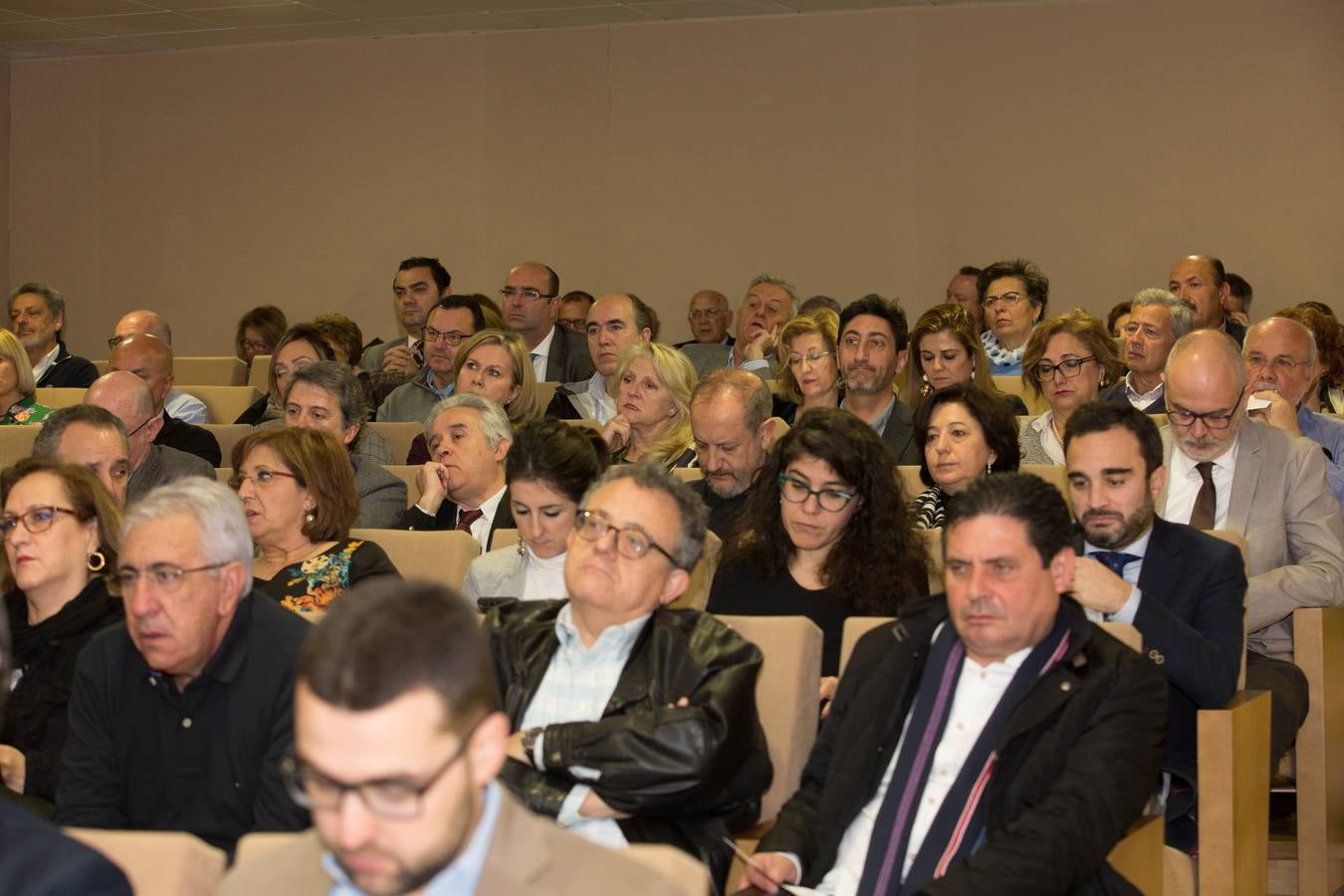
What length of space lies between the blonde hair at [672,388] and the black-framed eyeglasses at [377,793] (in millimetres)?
3637

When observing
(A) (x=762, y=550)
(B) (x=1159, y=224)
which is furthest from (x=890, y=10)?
(A) (x=762, y=550)

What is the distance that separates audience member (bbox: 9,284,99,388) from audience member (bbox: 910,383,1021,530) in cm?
466

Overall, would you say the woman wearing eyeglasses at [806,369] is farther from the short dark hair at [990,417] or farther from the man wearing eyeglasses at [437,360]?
the man wearing eyeglasses at [437,360]

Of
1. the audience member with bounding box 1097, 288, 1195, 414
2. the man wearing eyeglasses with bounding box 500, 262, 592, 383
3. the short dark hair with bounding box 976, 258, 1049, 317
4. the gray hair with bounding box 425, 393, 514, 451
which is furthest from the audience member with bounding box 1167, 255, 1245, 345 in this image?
the gray hair with bounding box 425, 393, 514, 451

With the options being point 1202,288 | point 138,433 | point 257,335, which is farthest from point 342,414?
point 1202,288

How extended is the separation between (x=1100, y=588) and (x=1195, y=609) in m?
0.35

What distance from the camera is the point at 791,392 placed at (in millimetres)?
5566

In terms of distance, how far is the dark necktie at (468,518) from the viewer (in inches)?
175

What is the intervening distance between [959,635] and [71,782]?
4.76 feet

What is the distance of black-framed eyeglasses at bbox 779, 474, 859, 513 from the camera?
3.33 metres

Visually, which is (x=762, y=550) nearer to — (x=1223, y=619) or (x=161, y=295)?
(x=1223, y=619)

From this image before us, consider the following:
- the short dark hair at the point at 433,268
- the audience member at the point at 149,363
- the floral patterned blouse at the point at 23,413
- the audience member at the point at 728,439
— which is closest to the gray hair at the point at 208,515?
the audience member at the point at 728,439

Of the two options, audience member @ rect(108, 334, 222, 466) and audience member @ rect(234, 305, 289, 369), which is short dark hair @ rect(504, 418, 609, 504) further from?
audience member @ rect(234, 305, 289, 369)

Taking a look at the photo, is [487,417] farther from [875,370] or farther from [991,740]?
[991,740]
